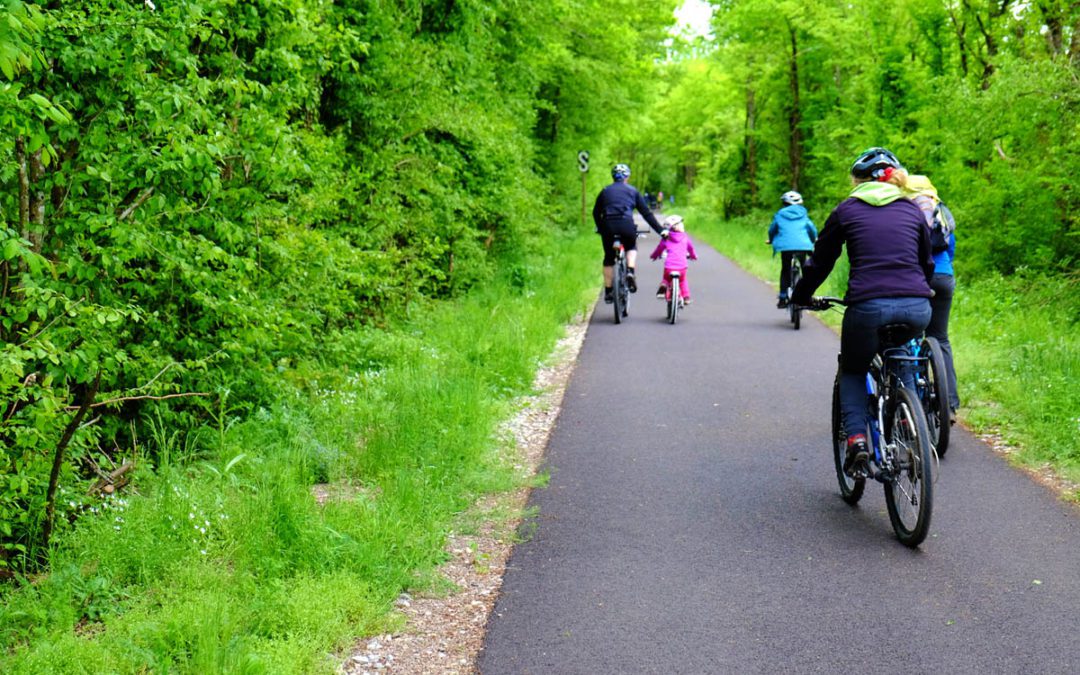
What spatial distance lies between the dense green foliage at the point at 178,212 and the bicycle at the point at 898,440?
386 centimetres

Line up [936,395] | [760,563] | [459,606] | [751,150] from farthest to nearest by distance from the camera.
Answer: [751,150] < [936,395] < [760,563] < [459,606]

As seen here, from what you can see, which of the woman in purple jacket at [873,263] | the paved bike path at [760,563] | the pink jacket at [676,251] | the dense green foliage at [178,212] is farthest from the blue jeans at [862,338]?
the pink jacket at [676,251]

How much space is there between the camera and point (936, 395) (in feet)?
21.4

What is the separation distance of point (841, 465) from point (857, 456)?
26.2 inches


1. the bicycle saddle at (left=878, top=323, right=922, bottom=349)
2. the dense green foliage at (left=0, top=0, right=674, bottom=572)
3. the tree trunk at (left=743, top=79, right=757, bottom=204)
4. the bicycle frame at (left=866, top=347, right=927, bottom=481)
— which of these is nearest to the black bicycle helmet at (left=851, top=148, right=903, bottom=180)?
the bicycle saddle at (left=878, top=323, right=922, bottom=349)

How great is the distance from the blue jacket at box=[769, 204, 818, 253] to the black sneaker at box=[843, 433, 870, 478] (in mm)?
8195

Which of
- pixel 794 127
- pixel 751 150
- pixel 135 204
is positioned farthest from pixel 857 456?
pixel 751 150

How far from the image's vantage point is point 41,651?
3.62 m

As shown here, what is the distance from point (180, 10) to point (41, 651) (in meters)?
3.26

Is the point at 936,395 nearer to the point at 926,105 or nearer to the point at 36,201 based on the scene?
the point at 36,201

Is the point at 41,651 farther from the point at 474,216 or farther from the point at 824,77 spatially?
the point at 824,77

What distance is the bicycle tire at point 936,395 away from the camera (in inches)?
251

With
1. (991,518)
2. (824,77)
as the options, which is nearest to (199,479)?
(991,518)

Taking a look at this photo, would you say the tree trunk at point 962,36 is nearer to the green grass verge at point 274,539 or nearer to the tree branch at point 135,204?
the green grass verge at point 274,539
